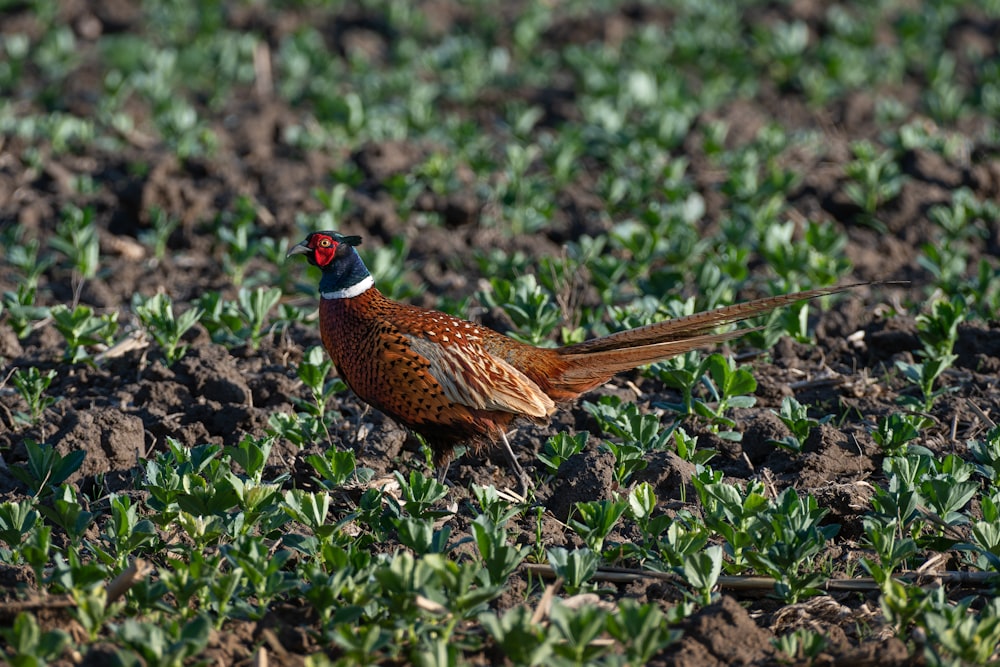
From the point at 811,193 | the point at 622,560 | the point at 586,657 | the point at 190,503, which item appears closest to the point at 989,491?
the point at 622,560

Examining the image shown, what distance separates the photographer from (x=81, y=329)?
552 centimetres

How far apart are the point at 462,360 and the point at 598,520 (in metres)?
0.93

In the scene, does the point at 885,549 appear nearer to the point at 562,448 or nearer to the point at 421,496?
the point at 562,448

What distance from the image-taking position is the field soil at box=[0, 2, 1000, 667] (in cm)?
401

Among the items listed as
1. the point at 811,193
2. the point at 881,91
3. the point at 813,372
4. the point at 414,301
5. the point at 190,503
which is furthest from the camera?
the point at 881,91

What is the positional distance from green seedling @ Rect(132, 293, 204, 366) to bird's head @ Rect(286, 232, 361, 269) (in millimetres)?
721

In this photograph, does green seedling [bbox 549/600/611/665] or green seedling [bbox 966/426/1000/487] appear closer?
green seedling [bbox 549/600/611/665]

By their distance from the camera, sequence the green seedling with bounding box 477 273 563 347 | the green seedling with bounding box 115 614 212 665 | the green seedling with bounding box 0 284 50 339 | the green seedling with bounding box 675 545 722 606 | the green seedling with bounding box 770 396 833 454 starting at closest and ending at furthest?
the green seedling with bounding box 115 614 212 665 < the green seedling with bounding box 675 545 722 606 < the green seedling with bounding box 770 396 833 454 < the green seedling with bounding box 477 273 563 347 < the green seedling with bounding box 0 284 50 339

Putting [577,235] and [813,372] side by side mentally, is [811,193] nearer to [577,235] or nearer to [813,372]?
[577,235]

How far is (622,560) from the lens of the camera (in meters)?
4.19

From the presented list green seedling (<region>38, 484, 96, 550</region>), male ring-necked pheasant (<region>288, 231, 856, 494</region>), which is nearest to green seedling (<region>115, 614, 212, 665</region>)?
green seedling (<region>38, 484, 96, 550</region>)

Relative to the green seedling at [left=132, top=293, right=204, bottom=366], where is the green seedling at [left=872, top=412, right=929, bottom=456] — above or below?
below

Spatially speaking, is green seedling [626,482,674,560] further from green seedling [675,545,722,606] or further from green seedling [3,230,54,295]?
green seedling [3,230,54,295]

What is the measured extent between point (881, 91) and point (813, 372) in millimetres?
5334
